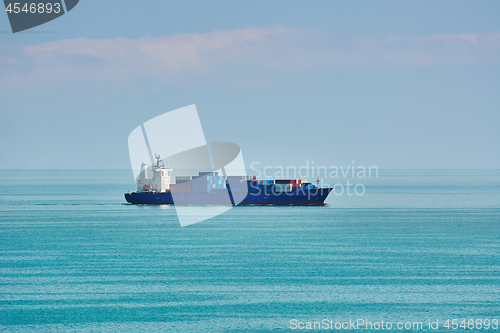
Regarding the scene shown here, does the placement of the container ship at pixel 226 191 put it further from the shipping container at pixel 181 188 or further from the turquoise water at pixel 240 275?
the turquoise water at pixel 240 275

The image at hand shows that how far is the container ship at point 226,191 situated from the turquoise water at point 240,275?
23.1m

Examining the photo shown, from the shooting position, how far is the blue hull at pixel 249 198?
3600 inches

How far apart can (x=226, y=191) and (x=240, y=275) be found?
5516cm

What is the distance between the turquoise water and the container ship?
2311cm

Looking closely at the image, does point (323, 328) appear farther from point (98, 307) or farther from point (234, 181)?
point (234, 181)

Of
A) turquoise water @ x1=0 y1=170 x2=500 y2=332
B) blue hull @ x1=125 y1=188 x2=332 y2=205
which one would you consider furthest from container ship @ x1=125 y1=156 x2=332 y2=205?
turquoise water @ x1=0 y1=170 x2=500 y2=332

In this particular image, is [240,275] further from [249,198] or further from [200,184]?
[200,184]

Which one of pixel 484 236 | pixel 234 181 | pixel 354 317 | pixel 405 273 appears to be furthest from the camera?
pixel 234 181

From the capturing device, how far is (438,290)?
107 ft

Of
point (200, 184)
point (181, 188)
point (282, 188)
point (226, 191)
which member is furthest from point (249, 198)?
point (181, 188)

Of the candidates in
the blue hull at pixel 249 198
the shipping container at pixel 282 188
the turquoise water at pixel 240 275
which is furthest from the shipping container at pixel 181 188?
the turquoise water at pixel 240 275

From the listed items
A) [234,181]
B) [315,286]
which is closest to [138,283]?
[315,286]

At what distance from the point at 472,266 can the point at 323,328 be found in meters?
18.1

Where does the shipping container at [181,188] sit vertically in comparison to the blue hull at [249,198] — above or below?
above
